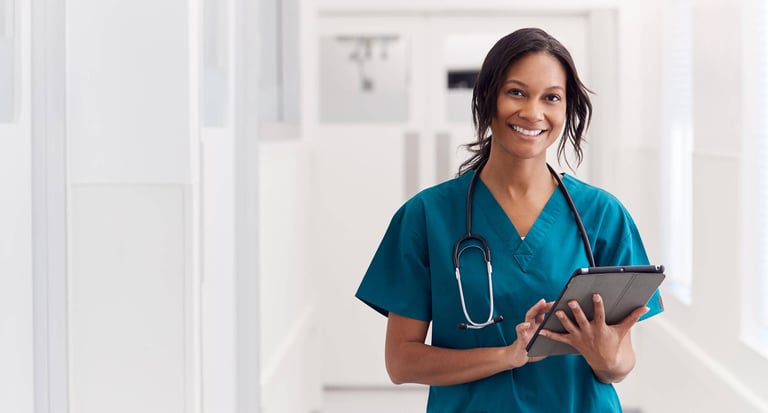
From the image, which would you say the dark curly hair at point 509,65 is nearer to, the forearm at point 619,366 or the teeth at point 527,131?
the teeth at point 527,131

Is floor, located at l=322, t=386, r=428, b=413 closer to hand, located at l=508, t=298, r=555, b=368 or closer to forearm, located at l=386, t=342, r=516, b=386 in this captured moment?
forearm, located at l=386, t=342, r=516, b=386

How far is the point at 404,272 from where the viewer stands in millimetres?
1437

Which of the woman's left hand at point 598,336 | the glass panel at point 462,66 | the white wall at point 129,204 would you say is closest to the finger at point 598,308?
the woman's left hand at point 598,336

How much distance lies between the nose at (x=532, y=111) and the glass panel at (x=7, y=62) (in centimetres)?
75

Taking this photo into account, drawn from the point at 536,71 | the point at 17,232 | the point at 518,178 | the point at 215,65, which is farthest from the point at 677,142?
the point at 17,232

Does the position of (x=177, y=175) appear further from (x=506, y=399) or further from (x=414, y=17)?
(x=414, y=17)

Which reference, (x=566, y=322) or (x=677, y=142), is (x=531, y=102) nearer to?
(x=566, y=322)

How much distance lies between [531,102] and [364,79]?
3.19 meters

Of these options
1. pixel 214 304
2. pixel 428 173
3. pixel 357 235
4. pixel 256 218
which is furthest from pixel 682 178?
pixel 214 304

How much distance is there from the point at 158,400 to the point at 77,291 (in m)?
0.25

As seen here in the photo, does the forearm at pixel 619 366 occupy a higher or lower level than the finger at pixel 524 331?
lower

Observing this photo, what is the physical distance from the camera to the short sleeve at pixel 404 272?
4.66 ft

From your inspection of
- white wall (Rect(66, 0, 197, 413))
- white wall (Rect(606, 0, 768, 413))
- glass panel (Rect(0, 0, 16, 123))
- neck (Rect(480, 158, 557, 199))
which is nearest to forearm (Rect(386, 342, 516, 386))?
neck (Rect(480, 158, 557, 199))

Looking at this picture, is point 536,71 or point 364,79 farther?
point 364,79
